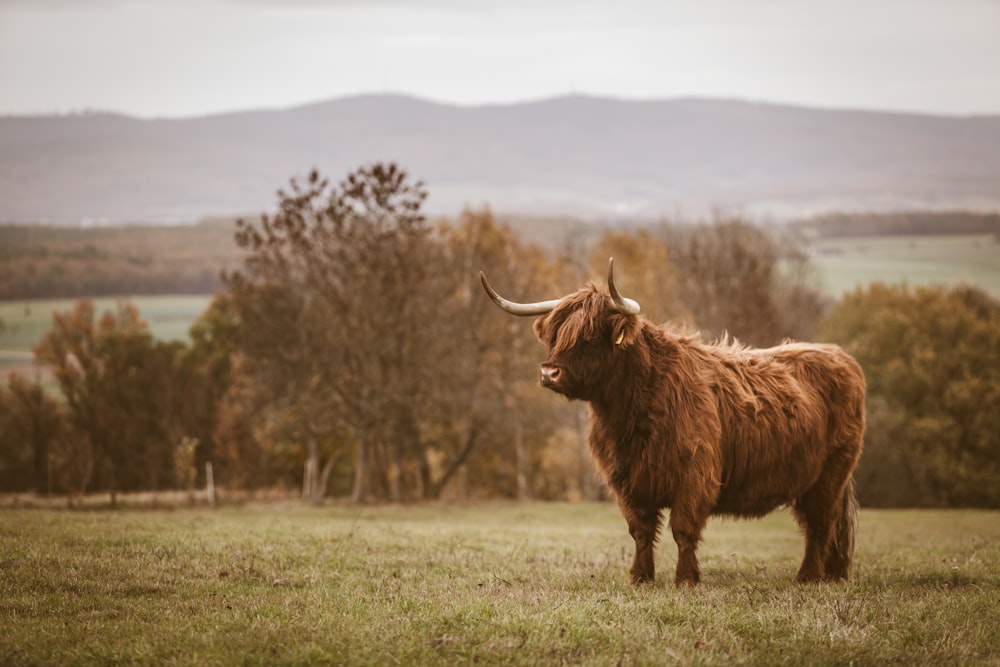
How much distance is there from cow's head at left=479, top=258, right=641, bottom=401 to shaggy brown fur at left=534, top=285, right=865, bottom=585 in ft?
0.04

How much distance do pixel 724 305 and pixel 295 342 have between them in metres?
23.0

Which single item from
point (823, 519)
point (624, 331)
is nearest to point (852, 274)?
point (823, 519)

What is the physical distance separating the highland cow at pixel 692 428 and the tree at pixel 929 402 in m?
38.4

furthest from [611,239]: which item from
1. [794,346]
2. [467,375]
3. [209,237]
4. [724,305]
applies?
[209,237]

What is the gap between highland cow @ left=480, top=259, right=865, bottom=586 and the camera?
8.85 m

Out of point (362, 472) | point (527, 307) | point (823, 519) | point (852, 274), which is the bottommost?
point (362, 472)

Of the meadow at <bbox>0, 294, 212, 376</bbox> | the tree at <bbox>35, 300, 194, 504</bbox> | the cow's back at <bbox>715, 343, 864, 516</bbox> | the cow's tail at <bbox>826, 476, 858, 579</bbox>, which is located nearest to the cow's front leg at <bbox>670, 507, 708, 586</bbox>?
the cow's back at <bbox>715, 343, 864, 516</bbox>

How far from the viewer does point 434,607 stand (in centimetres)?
741

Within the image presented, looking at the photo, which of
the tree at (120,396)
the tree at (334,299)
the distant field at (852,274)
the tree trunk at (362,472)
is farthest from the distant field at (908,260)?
the tree at (334,299)

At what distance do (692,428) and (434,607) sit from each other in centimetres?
300

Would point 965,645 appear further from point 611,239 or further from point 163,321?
point 163,321

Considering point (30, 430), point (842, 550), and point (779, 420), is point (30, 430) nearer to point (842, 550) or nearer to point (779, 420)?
point (842, 550)

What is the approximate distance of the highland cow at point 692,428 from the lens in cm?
885

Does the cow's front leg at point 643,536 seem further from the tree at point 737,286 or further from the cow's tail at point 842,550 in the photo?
the tree at point 737,286
